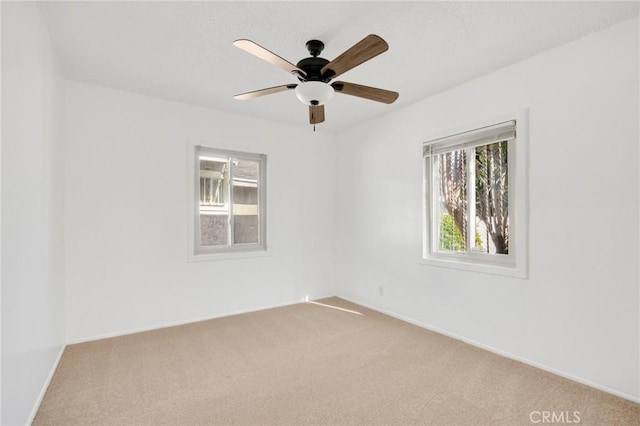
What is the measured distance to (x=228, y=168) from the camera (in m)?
4.14

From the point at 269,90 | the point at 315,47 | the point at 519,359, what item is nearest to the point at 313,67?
the point at 315,47

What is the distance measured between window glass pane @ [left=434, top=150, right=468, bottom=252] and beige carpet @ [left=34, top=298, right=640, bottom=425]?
Result: 1011 mm

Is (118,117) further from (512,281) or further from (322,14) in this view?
(512,281)

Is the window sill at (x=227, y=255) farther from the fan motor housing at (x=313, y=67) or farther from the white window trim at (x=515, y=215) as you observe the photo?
the fan motor housing at (x=313, y=67)

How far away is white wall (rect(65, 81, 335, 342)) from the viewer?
315cm

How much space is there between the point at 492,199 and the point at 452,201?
0.44m

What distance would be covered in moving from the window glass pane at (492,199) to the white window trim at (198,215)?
2621 mm

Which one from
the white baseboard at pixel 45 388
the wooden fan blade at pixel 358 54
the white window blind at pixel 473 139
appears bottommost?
the white baseboard at pixel 45 388

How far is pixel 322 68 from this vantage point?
7.19 ft

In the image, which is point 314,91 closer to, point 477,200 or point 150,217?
point 477,200

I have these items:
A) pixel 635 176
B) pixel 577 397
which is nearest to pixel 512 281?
pixel 577 397

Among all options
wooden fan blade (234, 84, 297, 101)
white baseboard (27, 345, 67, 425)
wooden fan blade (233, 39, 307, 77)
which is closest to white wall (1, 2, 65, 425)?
white baseboard (27, 345, 67, 425)

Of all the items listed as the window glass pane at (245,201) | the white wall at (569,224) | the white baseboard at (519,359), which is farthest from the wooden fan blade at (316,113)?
the white baseboard at (519,359)

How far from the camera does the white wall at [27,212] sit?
1.52 meters
